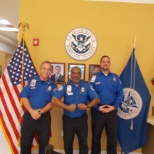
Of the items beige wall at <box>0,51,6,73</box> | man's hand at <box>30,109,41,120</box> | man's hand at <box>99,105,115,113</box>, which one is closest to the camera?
man's hand at <box>30,109,41,120</box>

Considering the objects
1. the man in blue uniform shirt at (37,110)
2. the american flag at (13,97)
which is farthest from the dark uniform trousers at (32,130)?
the american flag at (13,97)

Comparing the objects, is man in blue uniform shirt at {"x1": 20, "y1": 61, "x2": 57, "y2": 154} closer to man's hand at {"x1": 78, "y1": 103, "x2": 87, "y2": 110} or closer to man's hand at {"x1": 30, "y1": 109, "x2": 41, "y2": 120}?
man's hand at {"x1": 30, "y1": 109, "x2": 41, "y2": 120}

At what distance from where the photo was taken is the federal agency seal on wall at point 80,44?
368cm

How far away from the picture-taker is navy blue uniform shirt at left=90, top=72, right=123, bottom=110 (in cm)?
322

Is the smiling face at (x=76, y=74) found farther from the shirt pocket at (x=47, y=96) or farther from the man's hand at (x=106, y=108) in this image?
the man's hand at (x=106, y=108)

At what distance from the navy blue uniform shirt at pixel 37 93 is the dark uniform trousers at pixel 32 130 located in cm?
16

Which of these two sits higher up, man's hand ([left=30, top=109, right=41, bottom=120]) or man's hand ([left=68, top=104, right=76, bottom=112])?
man's hand ([left=68, top=104, right=76, bottom=112])

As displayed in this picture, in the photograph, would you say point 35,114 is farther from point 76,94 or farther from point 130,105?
point 130,105

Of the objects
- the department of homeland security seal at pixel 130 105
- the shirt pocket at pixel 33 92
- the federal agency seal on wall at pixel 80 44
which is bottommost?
the department of homeland security seal at pixel 130 105

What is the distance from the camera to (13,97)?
3.31 metres

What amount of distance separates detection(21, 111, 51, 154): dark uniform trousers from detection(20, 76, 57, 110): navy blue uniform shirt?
0.54 feet

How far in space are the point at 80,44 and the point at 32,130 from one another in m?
1.64

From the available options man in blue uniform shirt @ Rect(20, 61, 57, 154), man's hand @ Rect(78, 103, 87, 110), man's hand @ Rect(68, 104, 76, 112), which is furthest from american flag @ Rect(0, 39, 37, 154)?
man's hand @ Rect(78, 103, 87, 110)

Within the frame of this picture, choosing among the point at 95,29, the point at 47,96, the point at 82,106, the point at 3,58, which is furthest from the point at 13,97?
the point at 3,58
